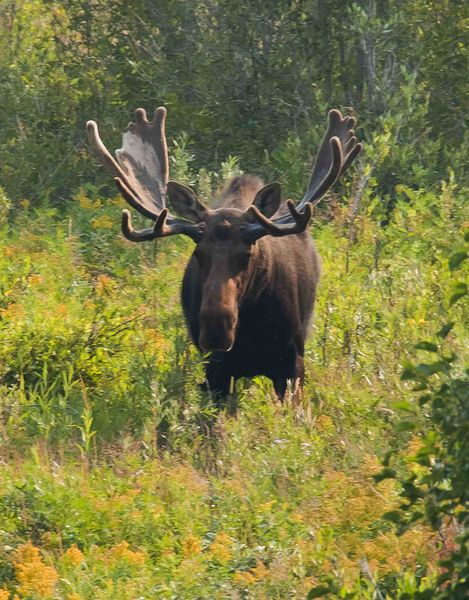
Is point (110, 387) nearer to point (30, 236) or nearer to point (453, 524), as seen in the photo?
point (30, 236)

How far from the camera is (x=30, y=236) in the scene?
11.0 meters

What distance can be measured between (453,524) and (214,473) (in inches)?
70.8

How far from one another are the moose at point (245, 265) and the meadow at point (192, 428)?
0.69 ft

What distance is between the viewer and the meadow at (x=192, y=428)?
18.7 feet

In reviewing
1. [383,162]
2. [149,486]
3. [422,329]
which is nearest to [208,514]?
[149,486]

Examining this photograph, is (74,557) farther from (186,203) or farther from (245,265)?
(186,203)

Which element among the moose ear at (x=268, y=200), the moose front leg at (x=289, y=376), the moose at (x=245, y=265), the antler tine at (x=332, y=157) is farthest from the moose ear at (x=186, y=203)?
the moose front leg at (x=289, y=376)

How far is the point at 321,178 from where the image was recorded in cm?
911

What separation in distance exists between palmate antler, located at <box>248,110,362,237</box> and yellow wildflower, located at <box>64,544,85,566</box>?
100.0 inches

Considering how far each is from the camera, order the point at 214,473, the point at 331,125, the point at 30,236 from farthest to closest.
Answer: the point at 30,236 → the point at 331,125 → the point at 214,473

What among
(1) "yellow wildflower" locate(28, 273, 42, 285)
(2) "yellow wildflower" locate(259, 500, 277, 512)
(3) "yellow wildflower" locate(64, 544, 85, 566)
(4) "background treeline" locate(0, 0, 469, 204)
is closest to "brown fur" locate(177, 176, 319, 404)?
(1) "yellow wildflower" locate(28, 273, 42, 285)

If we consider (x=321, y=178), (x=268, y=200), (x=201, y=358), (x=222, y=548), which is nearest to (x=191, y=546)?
(x=222, y=548)

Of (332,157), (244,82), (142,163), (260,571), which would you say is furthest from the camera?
(244,82)

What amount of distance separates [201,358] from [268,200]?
1015mm
